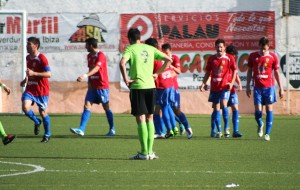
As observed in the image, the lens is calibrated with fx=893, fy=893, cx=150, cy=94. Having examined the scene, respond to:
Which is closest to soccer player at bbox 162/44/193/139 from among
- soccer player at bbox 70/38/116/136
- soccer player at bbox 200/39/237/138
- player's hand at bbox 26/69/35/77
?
soccer player at bbox 200/39/237/138

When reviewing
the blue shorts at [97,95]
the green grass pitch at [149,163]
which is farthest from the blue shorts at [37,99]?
the blue shorts at [97,95]

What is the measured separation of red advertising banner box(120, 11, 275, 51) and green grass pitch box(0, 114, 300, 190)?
32.6 ft

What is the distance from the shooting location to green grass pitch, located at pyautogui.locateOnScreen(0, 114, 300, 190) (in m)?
10.8

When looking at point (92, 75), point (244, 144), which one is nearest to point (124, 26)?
point (92, 75)

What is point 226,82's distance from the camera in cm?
1867

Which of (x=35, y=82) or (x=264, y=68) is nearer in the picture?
(x=35, y=82)

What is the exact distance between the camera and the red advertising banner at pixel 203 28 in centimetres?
3030

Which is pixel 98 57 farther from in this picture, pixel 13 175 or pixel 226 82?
pixel 13 175

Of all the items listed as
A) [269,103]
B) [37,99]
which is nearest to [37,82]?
[37,99]

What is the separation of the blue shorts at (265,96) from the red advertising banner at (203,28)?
1232cm

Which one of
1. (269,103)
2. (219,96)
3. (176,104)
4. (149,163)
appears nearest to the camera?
(149,163)

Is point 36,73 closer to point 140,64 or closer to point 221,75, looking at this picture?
point 140,64

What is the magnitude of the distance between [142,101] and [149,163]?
1.14m

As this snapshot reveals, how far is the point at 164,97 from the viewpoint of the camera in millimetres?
18891
